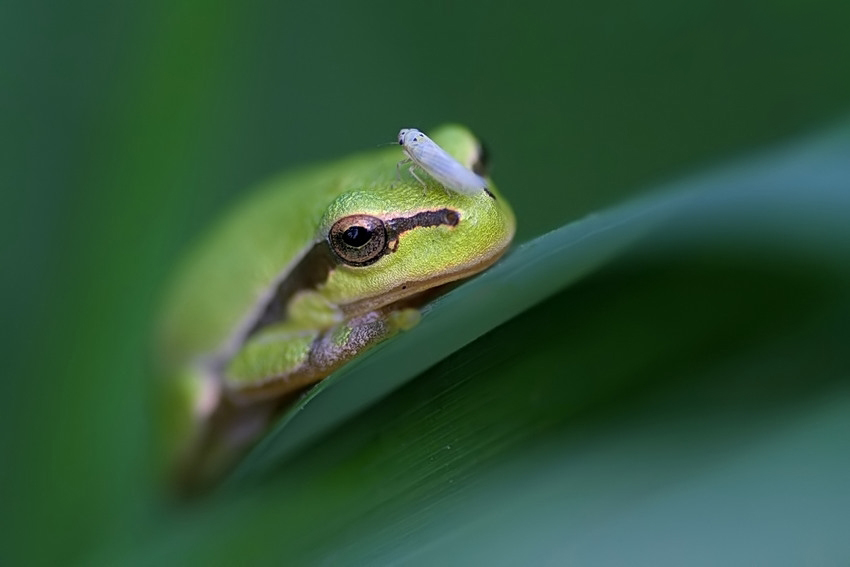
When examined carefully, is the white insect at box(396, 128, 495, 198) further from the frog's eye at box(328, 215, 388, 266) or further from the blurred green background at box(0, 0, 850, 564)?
the blurred green background at box(0, 0, 850, 564)

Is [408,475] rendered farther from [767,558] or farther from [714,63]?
[714,63]

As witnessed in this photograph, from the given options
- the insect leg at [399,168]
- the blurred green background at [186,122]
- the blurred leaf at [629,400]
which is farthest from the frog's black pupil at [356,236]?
the blurred green background at [186,122]

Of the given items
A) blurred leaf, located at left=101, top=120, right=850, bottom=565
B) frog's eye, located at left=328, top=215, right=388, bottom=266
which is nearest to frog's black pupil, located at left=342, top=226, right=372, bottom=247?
frog's eye, located at left=328, top=215, right=388, bottom=266

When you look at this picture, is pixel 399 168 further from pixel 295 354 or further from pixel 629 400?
pixel 629 400

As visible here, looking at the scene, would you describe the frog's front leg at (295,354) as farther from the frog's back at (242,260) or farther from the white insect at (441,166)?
the white insect at (441,166)

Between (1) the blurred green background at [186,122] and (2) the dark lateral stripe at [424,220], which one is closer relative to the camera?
(2) the dark lateral stripe at [424,220]

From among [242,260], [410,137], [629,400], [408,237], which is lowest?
[629,400]

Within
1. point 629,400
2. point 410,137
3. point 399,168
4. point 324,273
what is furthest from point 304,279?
point 629,400
